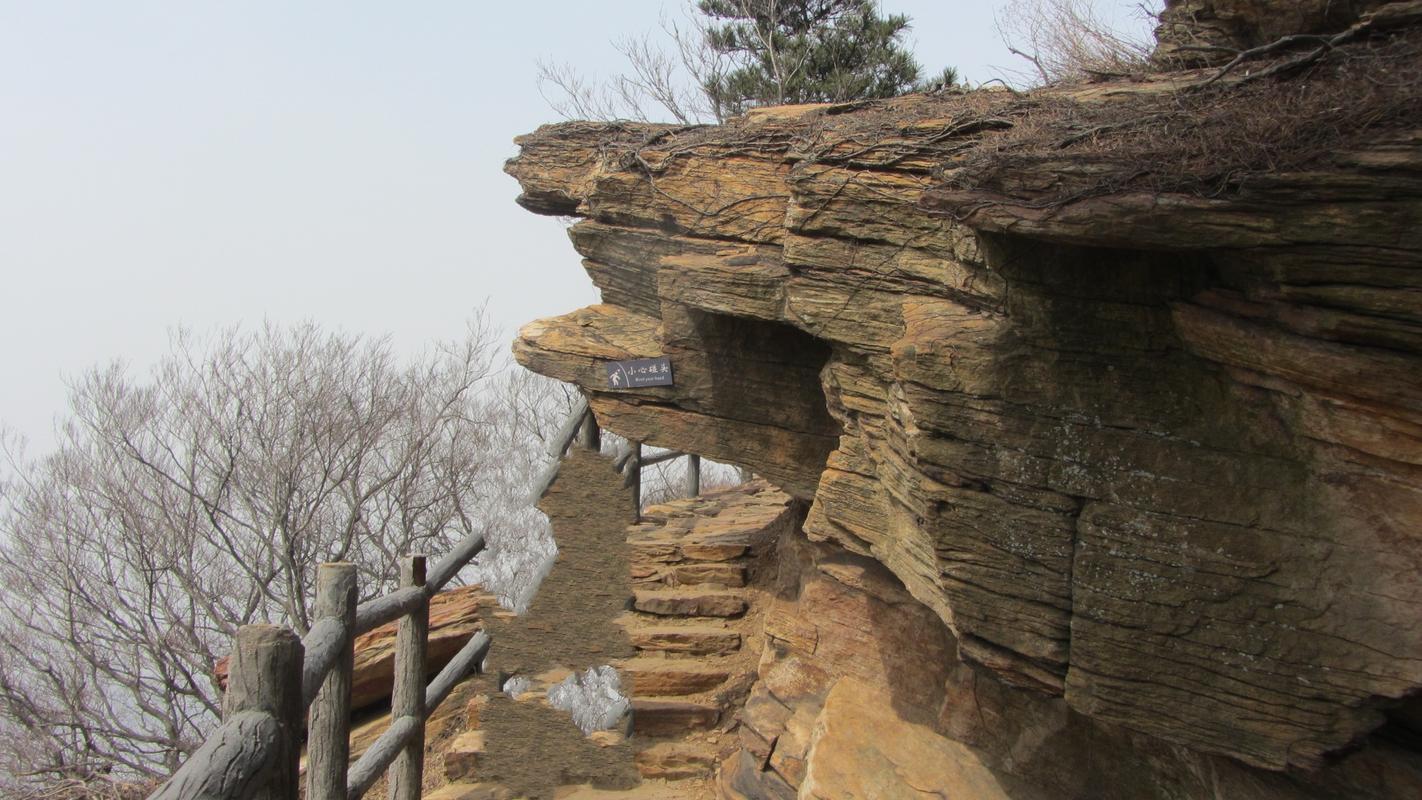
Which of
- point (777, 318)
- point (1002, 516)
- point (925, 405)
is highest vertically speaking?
point (777, 318)

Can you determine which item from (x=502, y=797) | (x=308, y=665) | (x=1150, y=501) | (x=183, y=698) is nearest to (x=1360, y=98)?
(x=1150, y=501)

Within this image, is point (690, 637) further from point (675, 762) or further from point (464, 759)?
point (464, 759)

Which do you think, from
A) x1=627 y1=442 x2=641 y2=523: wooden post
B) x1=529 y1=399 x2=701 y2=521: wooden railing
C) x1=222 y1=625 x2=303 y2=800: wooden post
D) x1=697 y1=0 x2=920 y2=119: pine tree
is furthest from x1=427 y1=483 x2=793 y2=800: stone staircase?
x1=697 y1=0 x2=920 y2=119: pine tree

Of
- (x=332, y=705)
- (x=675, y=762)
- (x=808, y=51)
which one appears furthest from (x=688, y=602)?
(x=808, y=51)

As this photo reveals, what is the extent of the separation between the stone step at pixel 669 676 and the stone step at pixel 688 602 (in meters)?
0.51

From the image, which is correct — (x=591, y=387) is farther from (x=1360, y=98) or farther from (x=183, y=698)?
(x=183, y=698)

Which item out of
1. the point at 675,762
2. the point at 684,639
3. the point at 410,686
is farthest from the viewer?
the point at 684,639

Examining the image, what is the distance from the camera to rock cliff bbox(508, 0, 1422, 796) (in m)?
3.82

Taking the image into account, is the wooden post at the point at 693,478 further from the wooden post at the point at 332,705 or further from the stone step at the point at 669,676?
the wooden post at the point at 332,705

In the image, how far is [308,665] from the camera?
3.86 meters

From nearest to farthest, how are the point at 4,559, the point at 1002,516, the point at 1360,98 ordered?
the point at 1360,98 → the point at 1002,516 → the point at 4,559

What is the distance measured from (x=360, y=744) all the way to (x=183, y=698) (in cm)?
914

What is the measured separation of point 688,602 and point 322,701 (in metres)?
4.67

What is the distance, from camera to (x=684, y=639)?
8555 millimetres
